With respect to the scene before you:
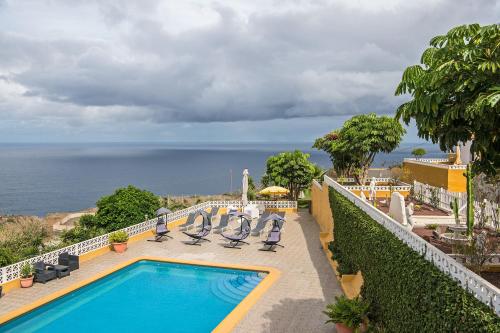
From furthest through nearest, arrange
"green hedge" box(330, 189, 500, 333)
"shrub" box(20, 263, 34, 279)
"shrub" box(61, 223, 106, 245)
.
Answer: "shrub" box(61, 223, 106, 245) → "shrub" box(20, 263, 34, 279) → "green hedge" box(330, 189, 500, 333)

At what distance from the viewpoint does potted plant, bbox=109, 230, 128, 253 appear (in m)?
15.7

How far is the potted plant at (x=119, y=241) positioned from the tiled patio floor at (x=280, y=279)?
272 millimetres

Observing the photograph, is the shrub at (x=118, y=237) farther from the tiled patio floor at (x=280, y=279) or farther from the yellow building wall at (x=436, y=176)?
the yellow building wall at (x=436, y=176)

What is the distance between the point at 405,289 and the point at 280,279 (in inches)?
249

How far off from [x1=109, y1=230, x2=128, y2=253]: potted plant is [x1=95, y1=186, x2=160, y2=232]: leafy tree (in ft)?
7.90

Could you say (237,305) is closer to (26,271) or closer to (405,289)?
(405,289)

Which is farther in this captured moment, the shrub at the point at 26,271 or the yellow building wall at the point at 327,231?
the shrub at the point at 26,271

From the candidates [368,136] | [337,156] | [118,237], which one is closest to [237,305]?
[118,237]

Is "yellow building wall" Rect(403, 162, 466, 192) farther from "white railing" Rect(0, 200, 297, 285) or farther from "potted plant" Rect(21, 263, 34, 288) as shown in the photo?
"potted plant" Rect(21, 263, 34, 288)

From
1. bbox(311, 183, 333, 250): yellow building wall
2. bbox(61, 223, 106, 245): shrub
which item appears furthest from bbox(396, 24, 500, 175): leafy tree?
bbox(61, 223, 106, 245): shrub

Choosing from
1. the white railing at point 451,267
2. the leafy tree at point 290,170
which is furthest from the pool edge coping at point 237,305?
the leafy tree at point 290,170

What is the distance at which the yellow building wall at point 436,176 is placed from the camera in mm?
21266

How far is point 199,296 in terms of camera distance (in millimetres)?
11734

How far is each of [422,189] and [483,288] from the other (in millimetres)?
15332
